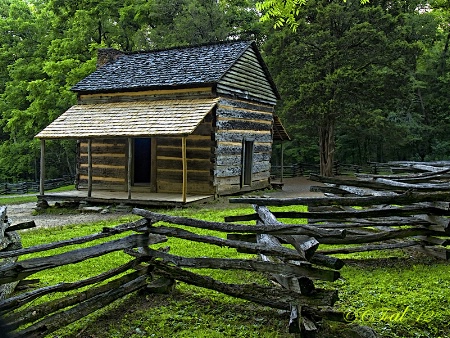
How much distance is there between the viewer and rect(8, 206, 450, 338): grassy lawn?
4570 mm

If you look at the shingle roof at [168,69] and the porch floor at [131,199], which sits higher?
Answer: the shingle roof at [168,69]

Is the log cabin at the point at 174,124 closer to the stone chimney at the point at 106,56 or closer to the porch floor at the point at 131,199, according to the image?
the porch floor at the point at 131,199

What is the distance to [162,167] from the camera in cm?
1619

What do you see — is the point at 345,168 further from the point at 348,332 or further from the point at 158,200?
the point at 348,332

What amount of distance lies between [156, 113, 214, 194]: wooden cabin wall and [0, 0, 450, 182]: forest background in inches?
252

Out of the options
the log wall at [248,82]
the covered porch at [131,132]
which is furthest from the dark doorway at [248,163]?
the covered porch at [131,132]

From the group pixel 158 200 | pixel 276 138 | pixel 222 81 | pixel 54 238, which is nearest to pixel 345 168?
pixel 276 138

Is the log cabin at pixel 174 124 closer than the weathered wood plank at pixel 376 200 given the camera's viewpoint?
No

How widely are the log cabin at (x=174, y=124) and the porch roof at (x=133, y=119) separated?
0.12ft

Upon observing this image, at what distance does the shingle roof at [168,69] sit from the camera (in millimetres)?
16266

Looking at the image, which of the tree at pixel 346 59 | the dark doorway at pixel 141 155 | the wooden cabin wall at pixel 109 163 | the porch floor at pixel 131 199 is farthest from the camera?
the tree at pixel 346 59

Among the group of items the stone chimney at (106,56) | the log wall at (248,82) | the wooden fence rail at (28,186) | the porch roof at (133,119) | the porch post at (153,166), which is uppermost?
the stone chimney at (106,56)

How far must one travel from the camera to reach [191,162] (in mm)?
15953

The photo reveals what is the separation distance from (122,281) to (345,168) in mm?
29381
